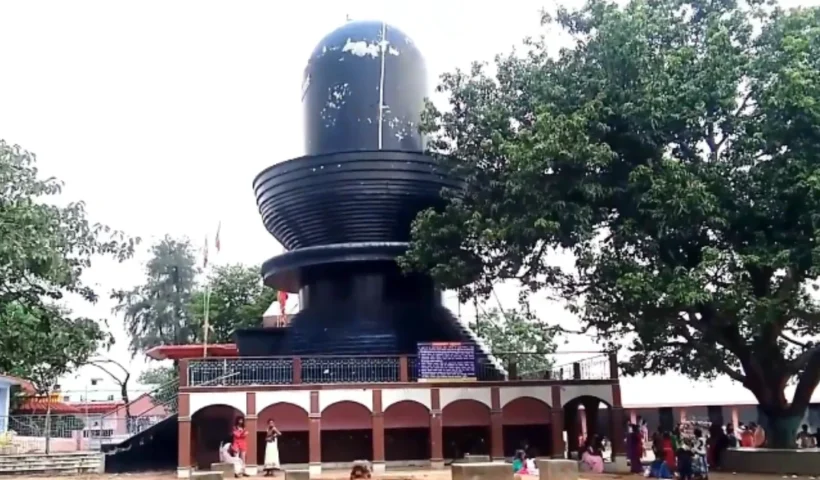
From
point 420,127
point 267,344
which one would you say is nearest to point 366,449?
point 267,344

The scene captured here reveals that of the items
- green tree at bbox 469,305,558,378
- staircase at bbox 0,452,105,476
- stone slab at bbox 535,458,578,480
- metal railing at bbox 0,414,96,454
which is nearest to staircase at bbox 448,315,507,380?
stone slab at bbox 535,458,578,480

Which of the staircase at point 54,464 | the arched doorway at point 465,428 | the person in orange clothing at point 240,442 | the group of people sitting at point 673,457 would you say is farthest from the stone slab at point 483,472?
the staircase at point 54,464

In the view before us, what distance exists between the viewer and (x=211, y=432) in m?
26.2

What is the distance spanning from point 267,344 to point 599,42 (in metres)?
13.3

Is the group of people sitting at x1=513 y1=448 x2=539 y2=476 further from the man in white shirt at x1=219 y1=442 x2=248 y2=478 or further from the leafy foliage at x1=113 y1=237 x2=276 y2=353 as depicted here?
the leafy foliage at x1=113 y1=237 x2=276 y2=353

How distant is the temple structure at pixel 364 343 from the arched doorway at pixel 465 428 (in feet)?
0.13

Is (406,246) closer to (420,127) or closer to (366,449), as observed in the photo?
(420,127)

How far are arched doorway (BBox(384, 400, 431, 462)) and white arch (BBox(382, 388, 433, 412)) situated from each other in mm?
170

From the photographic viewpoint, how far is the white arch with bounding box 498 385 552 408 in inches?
960

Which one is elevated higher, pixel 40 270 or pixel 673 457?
pixel 40 270

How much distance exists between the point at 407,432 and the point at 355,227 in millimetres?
6330

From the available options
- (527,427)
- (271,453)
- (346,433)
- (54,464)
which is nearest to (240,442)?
(271,453)

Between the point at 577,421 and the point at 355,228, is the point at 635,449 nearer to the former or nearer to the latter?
the point at 577,421

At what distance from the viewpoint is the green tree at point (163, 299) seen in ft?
172
